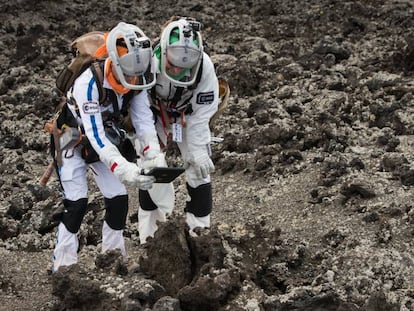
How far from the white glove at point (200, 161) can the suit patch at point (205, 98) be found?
0.33 m

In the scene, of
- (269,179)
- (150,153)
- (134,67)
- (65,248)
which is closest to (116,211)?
(65,248)

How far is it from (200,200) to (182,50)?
1262 mm

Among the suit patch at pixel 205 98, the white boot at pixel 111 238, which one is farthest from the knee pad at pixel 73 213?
the suit patch at pixel 205 98

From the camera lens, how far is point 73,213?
554cm

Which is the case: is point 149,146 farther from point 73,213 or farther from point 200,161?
point 73,213

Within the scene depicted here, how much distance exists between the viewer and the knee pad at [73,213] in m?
5.55

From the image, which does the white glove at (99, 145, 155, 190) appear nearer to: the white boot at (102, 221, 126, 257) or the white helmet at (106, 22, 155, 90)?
the white helmet at (106, 22, 155, 90)

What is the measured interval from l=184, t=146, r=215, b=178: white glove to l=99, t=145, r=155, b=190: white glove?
832mm

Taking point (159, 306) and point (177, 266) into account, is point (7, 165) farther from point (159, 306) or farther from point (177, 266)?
point (159, 306)

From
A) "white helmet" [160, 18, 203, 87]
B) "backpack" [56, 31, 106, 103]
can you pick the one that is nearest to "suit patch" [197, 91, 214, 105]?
"white helmet" [160, 18, 203, 87]

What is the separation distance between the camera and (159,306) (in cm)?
436

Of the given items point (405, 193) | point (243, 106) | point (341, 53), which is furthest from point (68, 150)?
point (341, 53)

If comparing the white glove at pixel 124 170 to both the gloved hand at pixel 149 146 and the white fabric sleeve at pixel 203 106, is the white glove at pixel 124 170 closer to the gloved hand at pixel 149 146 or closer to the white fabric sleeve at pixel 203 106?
the gloved hand at pixel 149 146

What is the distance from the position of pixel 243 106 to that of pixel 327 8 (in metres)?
4.90
